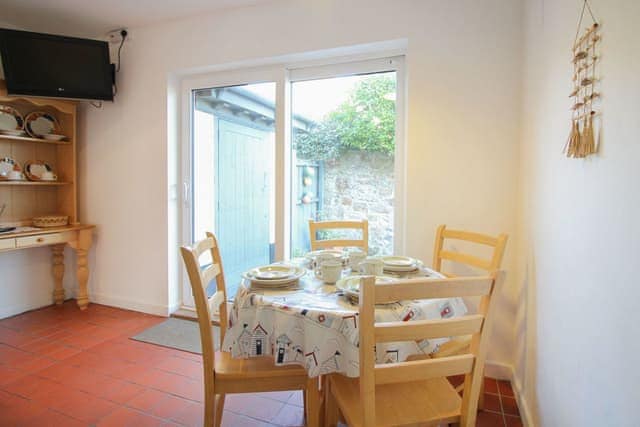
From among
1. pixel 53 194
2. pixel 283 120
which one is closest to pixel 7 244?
pixel 53 194

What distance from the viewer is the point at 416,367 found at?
3.24 feet

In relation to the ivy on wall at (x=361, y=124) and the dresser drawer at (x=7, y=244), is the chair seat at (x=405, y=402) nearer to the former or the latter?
the ivy on wall at (x=361, y=124)

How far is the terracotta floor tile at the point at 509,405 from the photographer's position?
5.77ft

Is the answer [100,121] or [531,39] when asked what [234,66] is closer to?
[100,121]

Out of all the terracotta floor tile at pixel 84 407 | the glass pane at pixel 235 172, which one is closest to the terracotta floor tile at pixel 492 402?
the glass pane at pixel 235 172

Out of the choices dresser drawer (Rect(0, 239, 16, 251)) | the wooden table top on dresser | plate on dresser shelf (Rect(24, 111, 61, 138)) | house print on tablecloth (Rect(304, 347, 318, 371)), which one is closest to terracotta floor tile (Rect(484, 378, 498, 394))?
house print on tablecloth (Rect(304, 347, 318, 371))

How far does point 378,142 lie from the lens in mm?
2445

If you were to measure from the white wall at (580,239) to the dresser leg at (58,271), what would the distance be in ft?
12.2

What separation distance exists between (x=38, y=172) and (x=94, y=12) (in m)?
1.41

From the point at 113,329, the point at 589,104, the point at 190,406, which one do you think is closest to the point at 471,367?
the point at 589,104

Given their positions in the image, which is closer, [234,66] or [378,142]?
[378,142]

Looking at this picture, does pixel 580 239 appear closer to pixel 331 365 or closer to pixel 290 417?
pixel 331 365

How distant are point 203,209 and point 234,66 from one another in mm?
1218

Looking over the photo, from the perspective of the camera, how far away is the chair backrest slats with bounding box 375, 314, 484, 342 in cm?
93
